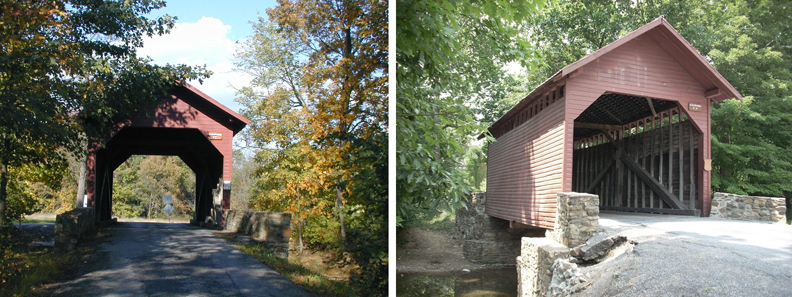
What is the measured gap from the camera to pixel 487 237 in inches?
633

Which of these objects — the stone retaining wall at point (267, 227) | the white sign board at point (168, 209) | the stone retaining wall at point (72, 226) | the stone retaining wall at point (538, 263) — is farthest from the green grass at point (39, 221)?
the stone retaining wall at point (538, 263)

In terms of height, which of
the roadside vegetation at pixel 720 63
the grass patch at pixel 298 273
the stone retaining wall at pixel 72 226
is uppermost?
the roadside vegetation at pixel 720 63

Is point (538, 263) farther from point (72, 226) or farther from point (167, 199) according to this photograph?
point (72, 226)

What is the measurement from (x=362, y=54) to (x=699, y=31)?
58.1 feet

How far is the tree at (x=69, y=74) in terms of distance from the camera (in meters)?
2.00

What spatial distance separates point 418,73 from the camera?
4.55 metres

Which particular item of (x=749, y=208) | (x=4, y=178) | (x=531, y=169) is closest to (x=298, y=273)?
(x=4, y=178)

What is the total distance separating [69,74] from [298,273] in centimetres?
133

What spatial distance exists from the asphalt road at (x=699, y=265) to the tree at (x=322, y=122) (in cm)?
280

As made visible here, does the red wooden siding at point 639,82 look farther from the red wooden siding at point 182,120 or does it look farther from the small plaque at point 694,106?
the red wooden siding at point 182,120

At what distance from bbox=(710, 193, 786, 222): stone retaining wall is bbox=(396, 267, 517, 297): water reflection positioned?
15.9 feet

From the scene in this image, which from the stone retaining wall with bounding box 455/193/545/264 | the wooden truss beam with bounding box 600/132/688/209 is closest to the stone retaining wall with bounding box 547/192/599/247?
the wooden truss beam with bounding box 600/132/688/209

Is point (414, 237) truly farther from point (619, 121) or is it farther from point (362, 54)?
point (362, 54)

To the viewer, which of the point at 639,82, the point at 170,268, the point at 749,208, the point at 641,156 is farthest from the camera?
the point at 641,156
